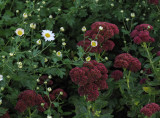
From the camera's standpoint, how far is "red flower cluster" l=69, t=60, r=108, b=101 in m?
2.17

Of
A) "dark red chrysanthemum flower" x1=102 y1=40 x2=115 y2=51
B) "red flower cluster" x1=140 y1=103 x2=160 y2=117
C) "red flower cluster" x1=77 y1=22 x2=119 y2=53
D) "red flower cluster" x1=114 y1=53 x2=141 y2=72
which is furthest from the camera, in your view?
"dark red chrysanthemum flower" x1=102 y1=40 x2=115 y2=51

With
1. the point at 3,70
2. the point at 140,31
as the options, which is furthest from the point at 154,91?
→ the point at 3,70

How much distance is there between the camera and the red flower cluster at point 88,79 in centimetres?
217

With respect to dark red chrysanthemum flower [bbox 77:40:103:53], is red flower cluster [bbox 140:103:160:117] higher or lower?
lower

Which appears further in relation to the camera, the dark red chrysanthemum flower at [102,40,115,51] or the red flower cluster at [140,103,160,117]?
the dark red chrysanthemum flower at [102,40,115,51]

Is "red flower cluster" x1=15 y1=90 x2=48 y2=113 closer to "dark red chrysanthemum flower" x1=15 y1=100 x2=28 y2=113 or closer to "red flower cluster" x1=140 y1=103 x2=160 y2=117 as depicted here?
"dark red chrysanthemum flower" x1=15 y1=100 x2=28 y2=113

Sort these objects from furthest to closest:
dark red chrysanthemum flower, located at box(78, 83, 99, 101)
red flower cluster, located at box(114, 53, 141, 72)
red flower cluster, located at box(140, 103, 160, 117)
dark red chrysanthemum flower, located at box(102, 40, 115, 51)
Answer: dark red chrysanthemum flower, located at box(102, 40, 115, 51), red flower cluster, located at box(114, 53, 141, 72), dark red chrysanthemum flower, located at box(78, 83, 99, 101), red flower cluster, located at box(140, 103, 160, 117)

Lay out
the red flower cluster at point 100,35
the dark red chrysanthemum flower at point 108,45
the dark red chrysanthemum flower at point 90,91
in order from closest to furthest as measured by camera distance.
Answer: the dark red chrysanthemum flower at point 90,91, the red flower cluster at point 100,35, the dark red chrysanthemum flower at point 108,45

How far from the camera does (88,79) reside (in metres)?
2.20

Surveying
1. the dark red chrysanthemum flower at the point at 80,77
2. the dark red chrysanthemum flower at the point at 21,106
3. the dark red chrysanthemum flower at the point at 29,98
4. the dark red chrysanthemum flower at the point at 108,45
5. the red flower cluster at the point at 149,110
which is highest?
→ the dark red chrysanthemum flower at the point at 80,77

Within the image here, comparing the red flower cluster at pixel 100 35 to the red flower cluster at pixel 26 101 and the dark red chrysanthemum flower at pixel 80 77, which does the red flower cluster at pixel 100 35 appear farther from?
the red flower cluster at pixel 26 101

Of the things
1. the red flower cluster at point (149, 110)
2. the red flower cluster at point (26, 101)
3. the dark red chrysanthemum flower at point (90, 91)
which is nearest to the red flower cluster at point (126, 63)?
the dark red chrysanthemum flower at point (90, 91)

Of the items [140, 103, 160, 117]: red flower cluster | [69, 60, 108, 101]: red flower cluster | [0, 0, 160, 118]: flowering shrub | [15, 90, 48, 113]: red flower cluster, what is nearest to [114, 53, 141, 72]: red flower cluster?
[0, 0, 160, 118]: flowering shrub

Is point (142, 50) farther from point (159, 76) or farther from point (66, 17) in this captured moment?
point (66, 17)
